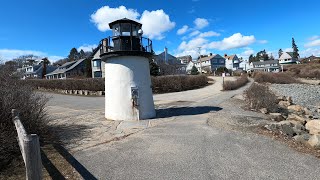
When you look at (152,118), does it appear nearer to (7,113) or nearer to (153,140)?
(153,140)

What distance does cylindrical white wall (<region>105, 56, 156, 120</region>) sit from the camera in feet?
45.5

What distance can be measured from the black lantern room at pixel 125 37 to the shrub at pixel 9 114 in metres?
4.45

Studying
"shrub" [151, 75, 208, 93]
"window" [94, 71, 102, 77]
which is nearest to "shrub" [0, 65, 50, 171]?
"shrub" [151, 75, 208, 93]

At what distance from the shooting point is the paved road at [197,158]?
6703 mm

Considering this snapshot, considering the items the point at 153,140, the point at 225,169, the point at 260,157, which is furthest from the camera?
the point at 153,140

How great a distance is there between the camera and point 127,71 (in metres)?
13.9

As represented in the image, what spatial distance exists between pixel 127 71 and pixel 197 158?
719cm

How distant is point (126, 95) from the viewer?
45.9 feet

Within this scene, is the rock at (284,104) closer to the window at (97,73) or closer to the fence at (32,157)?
the fence at (32,157)

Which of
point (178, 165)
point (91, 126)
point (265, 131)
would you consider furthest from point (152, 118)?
point (178, 165)

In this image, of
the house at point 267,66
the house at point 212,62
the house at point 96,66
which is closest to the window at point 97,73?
the house at point 96,66

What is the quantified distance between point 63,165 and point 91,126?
5511 millimetres

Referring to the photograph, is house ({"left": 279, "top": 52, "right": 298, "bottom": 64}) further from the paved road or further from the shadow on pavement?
the paved road

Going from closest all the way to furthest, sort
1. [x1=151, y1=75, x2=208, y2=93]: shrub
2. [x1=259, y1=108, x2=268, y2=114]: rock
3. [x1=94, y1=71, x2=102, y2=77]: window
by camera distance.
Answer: [x1=259, y1=108, x2=268, y2=114]: rock < [x1=151, y1=75, x2=208, y2=93]: shrub < [x1=94, y1=71, x2=102, y2=77]: window
